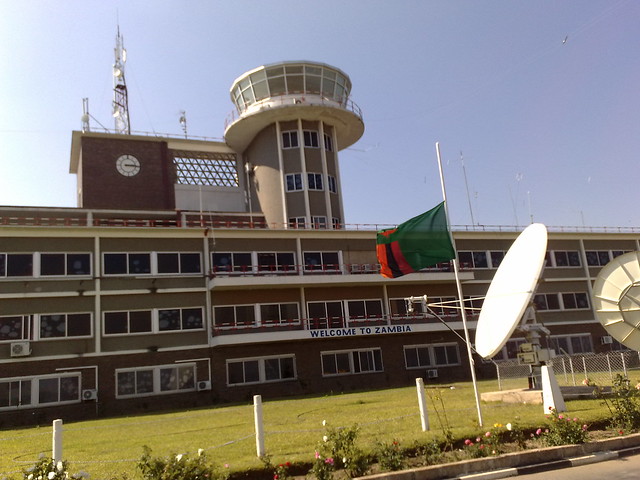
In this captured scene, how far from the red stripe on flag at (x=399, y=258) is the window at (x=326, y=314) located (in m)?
22.2

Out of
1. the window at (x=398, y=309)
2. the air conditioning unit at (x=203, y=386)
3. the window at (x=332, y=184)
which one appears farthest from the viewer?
the window at (x=332, y=184)

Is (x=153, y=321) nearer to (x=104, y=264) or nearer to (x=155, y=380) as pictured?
(x=155, y=380)

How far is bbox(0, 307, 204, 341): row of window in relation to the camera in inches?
1232

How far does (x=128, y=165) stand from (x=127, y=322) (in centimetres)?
1916

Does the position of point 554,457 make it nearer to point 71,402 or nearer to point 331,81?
point 71,402

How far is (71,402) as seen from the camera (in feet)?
103

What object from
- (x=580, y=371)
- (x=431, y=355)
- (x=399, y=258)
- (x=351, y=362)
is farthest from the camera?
(x=431, y=355)

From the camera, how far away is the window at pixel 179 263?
116ft

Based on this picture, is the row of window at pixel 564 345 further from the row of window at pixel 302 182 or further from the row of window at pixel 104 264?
the row of window at pixel 104 264

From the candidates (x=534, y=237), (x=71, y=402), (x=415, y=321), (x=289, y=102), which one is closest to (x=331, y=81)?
(x=289, y=102)

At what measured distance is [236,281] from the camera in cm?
3503

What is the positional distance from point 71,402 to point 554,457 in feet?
92.8

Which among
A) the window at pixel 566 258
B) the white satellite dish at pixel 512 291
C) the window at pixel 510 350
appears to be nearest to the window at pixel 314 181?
the window at pixel 510 350

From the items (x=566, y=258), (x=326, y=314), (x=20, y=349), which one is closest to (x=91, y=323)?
(x=20, y=349)
